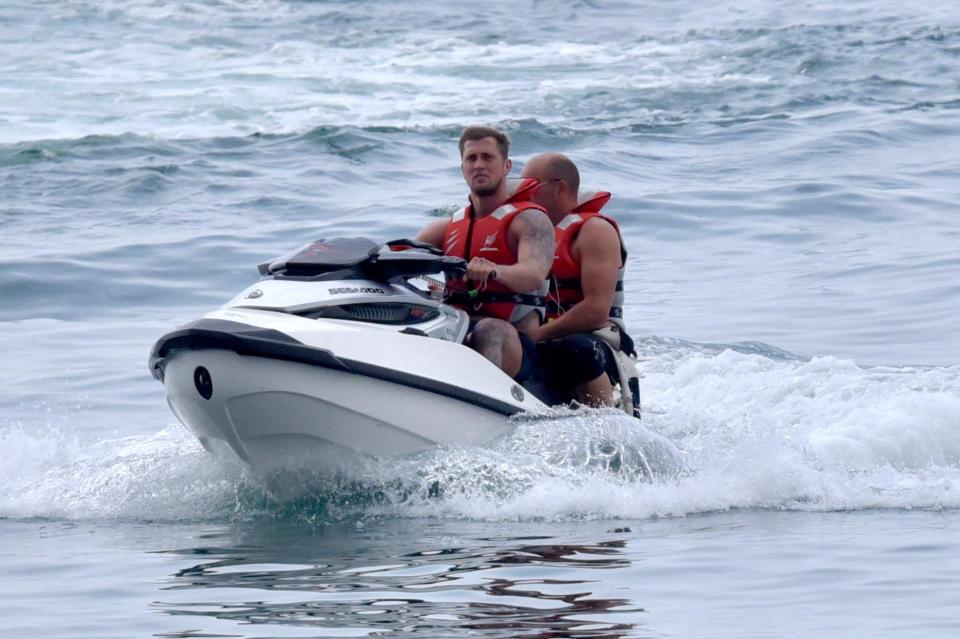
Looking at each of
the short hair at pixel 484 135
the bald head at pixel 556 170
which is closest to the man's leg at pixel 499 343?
the short hair at pixel 484 135

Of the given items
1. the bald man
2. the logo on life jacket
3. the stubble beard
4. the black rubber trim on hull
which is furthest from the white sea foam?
the stubble beard

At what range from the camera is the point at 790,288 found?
42.2 ft

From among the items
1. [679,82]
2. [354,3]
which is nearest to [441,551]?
[679,82]

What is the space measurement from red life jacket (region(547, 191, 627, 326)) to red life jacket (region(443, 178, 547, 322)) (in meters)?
0.37

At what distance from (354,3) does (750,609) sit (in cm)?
2924

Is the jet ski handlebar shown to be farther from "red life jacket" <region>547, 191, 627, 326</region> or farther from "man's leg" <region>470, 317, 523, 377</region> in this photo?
"red life jacket" <region>547, 191, 627, 326</region>

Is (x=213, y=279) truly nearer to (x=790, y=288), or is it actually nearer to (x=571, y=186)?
(x=790, y=288)

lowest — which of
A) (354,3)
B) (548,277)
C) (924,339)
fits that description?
(924,339)

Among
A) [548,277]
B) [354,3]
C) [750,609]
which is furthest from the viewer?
[354,3]

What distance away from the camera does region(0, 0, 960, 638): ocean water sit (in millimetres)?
5203

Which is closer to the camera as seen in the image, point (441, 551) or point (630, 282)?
point (441, 551)

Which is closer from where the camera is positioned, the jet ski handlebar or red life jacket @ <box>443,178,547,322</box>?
the jet ski handlebar

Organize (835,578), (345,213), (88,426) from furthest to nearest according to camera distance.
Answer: (345,213) → (88,426) → (835,578)

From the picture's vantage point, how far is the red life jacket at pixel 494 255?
699 cm
